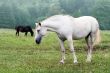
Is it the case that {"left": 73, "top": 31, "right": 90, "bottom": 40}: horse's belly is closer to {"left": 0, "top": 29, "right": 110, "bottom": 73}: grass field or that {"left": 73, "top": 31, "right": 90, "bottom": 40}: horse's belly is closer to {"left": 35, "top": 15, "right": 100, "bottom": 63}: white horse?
{"left": 35, "top": 15, "right": 100, "bottom": 63}: white horse

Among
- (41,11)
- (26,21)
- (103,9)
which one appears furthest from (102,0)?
(26,21)

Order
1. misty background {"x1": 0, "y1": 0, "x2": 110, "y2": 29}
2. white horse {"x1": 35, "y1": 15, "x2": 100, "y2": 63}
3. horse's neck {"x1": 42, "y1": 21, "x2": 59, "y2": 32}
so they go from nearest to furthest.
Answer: white horse {"x1": 35, "y1": 15, "x2": 100, "y2": 63}
horse's neck {"x1": 42, "y1": 21, "x2": 59, "y2": 32}
misty background {"x1": 0, "y1": 0, "x2": 110, "y2": 29}

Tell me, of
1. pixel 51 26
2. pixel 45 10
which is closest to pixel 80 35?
pixel 51 26

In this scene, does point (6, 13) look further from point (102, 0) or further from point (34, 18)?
point (102, 0)

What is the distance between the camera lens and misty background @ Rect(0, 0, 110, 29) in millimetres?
144375

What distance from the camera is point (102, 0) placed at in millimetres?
174750

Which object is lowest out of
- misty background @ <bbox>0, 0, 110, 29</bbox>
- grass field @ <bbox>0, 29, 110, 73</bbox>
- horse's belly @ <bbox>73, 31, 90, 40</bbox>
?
misty background @ <bbox>0, 0, 110, 29</bbox>

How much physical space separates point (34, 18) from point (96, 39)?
5409 inches

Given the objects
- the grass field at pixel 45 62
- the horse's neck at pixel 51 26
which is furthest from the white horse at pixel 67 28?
the grass field at pixel 45 62

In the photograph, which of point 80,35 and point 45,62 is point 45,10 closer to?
point 80,35

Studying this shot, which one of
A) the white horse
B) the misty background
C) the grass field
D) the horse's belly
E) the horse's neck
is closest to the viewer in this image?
the grass field

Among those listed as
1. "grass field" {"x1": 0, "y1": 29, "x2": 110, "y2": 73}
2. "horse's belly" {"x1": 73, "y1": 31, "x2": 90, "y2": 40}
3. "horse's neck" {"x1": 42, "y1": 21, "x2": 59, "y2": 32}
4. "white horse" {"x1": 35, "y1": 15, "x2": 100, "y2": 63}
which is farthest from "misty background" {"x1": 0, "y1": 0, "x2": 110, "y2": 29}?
"horse's neck" {"x1": 42, "y1": 21, "x2": 59, "y2": 32}

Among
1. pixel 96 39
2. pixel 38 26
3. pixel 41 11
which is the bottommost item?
pixel 41 11

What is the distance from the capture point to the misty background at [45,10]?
144375 mm
